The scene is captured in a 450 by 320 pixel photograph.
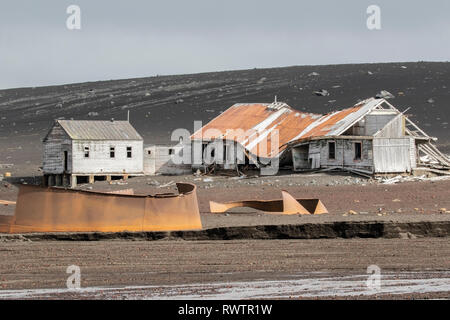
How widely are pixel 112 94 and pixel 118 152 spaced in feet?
153

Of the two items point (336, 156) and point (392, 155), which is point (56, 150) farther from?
point (392, 155)

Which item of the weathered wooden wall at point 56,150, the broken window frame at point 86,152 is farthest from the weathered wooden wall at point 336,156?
the weathered wooden wall at point 56,150

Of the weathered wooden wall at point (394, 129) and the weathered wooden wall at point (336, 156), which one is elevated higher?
the weathered wooden wall at point (394, 129)

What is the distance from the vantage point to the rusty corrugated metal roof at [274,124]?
46.7m

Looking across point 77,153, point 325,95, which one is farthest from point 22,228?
point 325,95

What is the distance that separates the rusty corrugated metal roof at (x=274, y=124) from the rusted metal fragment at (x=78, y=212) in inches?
866

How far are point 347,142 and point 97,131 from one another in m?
12.8

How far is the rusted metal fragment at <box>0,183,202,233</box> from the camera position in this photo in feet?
A: 79.0

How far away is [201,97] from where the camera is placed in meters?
88.9

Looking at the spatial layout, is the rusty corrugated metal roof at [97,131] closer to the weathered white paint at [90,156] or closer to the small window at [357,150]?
the weathered white paint at [90,156]

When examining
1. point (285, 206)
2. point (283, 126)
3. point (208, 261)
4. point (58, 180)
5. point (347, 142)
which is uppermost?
point (283, 126)

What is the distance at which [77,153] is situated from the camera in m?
50.6

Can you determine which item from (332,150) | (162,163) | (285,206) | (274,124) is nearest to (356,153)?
(332,150)
